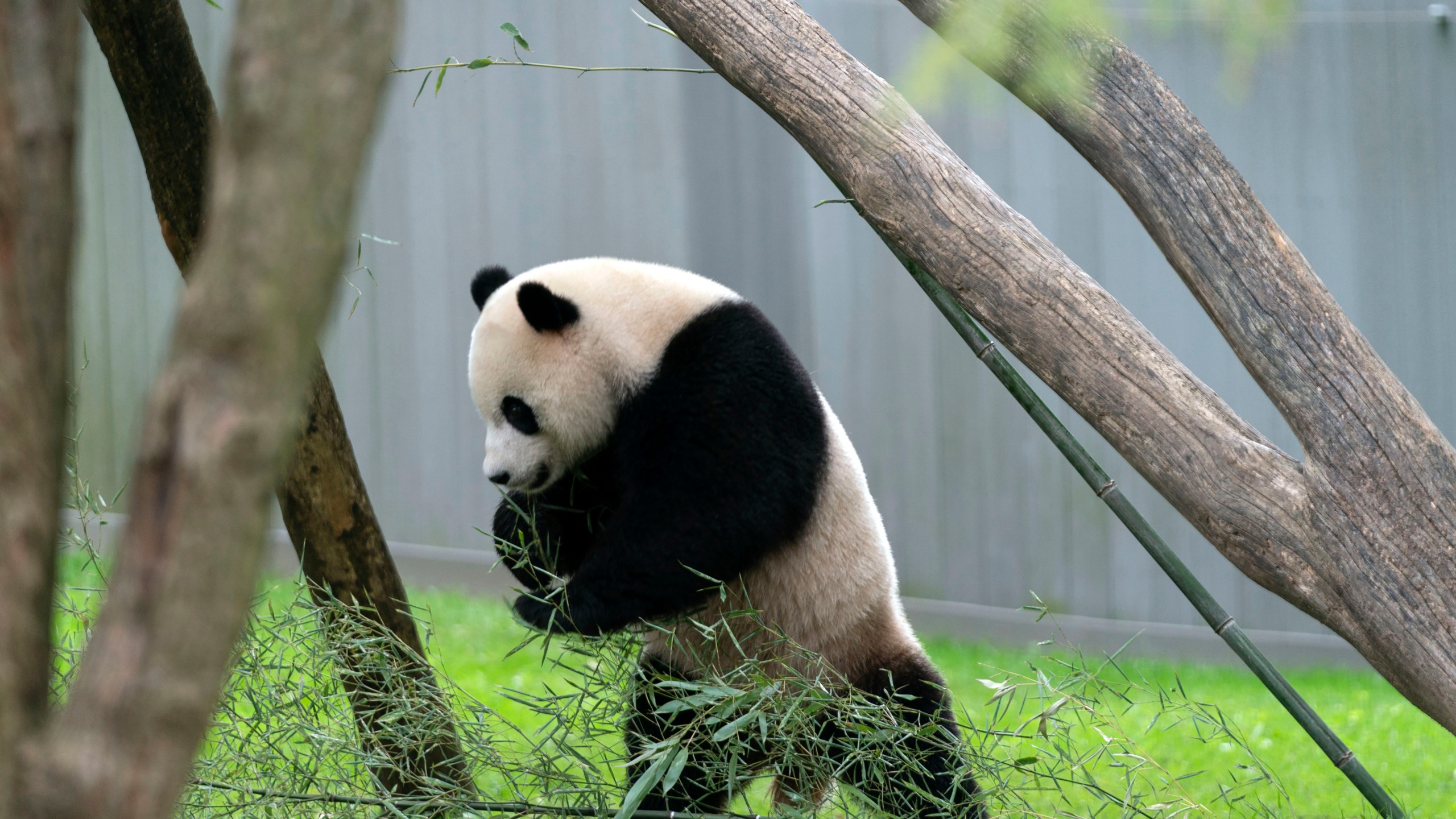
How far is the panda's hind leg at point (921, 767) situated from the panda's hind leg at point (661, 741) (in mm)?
231

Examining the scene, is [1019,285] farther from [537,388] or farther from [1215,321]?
[537,388]

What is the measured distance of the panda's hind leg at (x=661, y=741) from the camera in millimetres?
2027

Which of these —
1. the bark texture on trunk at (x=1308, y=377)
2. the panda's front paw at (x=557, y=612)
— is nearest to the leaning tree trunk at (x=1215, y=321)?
the bark texture on trunk at (x=1308, y=377)

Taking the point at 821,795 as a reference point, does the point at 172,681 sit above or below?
above

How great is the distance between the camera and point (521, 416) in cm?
218

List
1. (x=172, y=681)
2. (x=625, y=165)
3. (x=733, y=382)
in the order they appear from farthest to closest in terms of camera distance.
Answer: (x=625, y=165)
(x=733, y=382)
(x=172, y=681)

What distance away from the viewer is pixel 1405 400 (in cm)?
169

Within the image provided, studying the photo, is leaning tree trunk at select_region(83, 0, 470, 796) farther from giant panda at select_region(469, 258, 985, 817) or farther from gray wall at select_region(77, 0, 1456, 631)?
gray wall at select_region(77, 0, 1456, 631)

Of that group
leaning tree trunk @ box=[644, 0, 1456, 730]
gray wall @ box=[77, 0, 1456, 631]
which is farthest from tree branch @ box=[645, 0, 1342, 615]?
gray wall @ box=[77, 0, 1456, 631]

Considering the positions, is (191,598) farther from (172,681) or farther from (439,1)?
(439,1)

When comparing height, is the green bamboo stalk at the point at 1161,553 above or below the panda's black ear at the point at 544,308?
below

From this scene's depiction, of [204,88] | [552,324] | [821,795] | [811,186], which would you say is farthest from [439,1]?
[821,795]

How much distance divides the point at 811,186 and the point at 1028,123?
3.48 ft

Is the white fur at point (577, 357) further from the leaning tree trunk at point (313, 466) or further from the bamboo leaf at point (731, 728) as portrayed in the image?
the bamboo leaf at point (731, 728)
